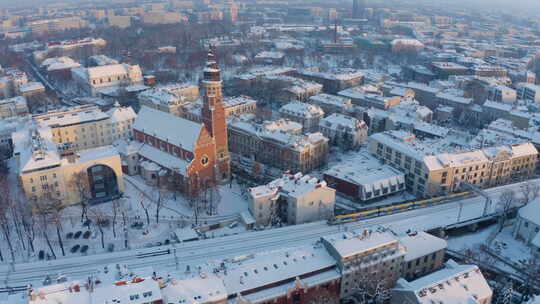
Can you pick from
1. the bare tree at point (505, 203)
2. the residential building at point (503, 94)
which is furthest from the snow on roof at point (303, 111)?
the residential building at point (503, 94)

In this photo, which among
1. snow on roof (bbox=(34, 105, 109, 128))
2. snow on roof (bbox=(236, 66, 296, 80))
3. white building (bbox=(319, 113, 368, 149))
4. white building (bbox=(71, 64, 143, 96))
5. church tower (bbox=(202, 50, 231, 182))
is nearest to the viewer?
church tower (bbox=(202, 50, 231, 182))

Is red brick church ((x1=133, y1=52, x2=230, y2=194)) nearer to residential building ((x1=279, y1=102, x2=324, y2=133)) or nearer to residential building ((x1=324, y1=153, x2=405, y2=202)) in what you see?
residential building ((x1=324, y1=153, x2=405, y2=202))

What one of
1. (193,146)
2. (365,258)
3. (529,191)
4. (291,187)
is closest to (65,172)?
(193,146)

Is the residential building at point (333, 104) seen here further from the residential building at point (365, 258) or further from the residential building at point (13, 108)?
the residential building at point (13, 108)

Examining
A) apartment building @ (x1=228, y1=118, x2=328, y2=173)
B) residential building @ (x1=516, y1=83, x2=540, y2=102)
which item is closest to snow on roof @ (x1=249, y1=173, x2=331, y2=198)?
apartment building @ (x1=228, y1=118, x2=328, y2=173)

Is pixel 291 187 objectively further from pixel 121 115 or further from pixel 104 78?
pixel 104 78

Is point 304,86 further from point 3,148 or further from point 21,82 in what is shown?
point 21,82
